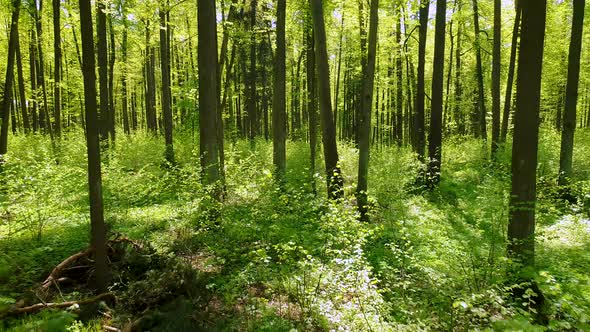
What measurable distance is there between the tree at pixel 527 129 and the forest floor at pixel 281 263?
1.03 ft

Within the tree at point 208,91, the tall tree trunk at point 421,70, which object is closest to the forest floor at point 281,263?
the tree at point 208,91

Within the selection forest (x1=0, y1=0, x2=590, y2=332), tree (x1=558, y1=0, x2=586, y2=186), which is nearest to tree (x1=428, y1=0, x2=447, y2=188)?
forest (x1=0, y1=0, x2=590, y2=332)

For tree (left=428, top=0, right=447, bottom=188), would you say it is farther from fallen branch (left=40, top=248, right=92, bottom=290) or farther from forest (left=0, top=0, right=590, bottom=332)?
fallen branch (left=40, top=248, right=92, bottom=290)

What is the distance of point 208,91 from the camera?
325 inches

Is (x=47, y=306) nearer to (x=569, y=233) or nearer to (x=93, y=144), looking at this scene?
(x=93, y=144)

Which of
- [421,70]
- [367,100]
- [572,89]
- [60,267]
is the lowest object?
[60,267]

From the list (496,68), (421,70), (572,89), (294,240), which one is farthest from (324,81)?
(496,68)

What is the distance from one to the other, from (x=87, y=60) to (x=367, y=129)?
6340 millimetres

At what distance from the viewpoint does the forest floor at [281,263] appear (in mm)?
4266

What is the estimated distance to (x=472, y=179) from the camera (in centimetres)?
1320

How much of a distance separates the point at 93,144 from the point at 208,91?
405 centimetres

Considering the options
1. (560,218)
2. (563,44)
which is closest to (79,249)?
(560,218)

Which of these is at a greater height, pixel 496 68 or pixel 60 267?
pixel 496 68

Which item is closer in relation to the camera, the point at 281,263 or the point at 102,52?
the point at 281,263
